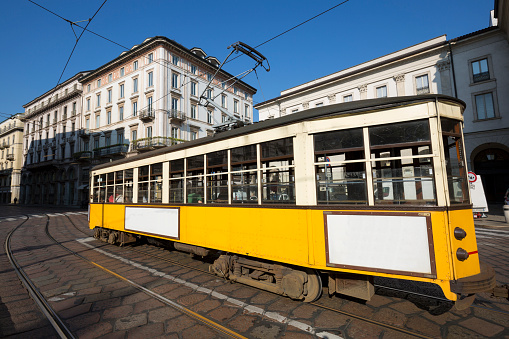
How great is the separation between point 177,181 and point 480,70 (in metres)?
22.1

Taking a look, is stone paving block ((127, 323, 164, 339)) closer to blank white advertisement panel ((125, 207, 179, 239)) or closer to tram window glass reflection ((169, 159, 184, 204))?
blank white advertisement panel ((125, 207, 179, 239))

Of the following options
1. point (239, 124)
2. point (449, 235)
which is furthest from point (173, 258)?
point (449, 235)

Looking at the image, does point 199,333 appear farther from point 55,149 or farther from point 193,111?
point 55,149

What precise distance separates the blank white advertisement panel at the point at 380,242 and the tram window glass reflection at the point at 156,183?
4.47 m

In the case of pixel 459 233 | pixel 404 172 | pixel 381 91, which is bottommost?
pixel 459 233

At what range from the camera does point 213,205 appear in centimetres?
504

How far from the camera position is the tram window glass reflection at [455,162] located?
3.28 metres

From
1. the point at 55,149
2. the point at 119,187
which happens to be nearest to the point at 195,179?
the point at 119,187

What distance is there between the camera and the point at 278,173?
4.24 meters

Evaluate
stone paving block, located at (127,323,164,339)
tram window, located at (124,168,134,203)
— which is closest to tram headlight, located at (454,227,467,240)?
stone paving block, located at (127,323,164,339)

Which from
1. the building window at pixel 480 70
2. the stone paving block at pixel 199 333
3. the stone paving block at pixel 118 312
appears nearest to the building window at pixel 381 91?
the building window at pixel 480 70

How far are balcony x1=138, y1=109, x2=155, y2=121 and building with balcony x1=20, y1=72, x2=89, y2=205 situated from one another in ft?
44.2

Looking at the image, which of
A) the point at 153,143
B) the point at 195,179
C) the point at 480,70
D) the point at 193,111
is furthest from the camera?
the point at 193,111

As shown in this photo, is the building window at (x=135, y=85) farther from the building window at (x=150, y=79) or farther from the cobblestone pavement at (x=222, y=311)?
the cobblestone pavement at (x=222, y=311)
